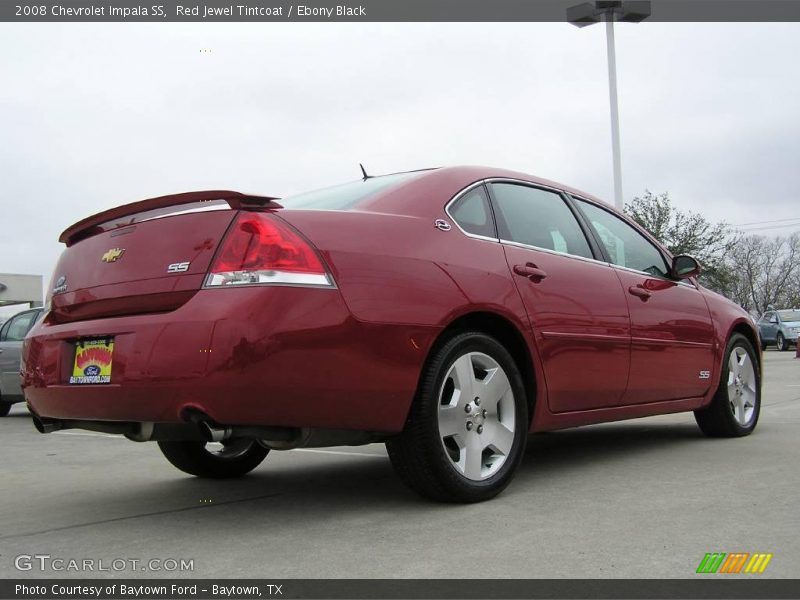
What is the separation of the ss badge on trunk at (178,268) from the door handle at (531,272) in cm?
153

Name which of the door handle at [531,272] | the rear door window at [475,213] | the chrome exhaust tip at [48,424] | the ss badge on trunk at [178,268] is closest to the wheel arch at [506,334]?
the door handle at [531,272]

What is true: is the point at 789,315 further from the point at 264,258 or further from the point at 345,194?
the point at 264,258

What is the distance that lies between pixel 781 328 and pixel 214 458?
30106mm

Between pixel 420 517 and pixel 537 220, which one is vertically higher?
pixel 537 220

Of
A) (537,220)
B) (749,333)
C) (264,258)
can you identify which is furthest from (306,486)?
(749,333)

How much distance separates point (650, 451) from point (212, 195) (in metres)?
3.23

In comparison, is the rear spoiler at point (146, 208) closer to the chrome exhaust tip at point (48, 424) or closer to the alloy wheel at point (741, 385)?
the chrome exhaust tip at point (48, 424)

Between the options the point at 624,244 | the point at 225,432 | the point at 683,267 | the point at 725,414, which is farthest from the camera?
the point at 725,414

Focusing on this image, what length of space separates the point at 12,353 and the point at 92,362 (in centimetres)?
Result: 945

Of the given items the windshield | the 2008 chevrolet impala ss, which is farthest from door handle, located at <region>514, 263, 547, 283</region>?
the windshield

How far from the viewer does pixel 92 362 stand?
133 inches

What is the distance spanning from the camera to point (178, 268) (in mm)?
3262

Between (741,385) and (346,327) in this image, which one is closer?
(346,327)
